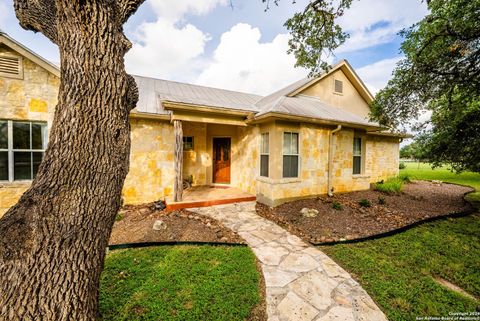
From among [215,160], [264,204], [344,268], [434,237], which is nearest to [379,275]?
[344,268]

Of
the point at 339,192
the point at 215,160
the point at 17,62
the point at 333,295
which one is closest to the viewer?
the point at 333,295

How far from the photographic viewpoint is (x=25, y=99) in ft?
17.4

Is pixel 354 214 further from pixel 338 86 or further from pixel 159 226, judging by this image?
pixel 338 86

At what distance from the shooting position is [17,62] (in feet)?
17.0

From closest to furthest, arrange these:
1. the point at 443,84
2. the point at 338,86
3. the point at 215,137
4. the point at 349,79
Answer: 1. the point at 443,84
2. the point at 215,137
3. the point at 338,86
4. the point at 349,79

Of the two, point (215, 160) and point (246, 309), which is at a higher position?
point (215, 160)

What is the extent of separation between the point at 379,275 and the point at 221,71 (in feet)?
92.6

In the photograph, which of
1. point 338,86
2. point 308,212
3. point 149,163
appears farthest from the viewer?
point 338,86

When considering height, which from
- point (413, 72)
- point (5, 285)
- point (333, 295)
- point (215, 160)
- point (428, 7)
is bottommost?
point (333, 295)

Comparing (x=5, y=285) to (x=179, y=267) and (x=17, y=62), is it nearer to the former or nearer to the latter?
(x=179, y=267)

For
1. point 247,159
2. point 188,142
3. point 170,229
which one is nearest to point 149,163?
point 188,142

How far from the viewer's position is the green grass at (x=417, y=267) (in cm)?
262

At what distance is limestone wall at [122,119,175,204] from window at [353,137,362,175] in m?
7.69

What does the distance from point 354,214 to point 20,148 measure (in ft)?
31.5
